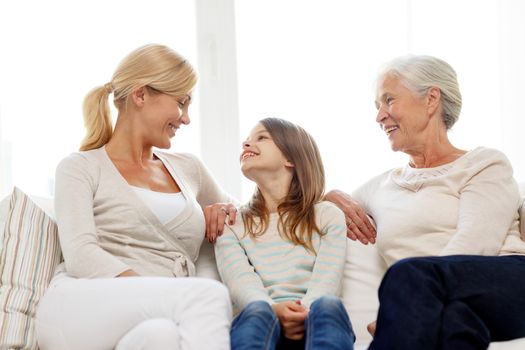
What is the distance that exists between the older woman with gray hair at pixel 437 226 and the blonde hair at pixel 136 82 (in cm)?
63

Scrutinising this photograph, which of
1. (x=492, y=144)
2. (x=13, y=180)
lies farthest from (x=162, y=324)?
(x=492, y=144)

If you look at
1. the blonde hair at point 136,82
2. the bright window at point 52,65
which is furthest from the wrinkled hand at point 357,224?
the bright window at point 52,65

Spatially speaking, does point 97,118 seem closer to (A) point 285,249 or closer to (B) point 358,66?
(A) point 285,249

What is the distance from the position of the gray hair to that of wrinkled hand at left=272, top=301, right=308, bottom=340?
2.65 ft

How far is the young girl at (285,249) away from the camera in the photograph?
→ 1792 millimetres

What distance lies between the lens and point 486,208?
2021mm

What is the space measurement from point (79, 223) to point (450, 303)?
3.21 feet

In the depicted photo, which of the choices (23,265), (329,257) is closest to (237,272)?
(329,257)

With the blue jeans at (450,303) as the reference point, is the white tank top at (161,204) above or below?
above

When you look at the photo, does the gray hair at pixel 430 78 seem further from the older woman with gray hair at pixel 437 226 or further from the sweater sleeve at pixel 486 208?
the sweater sleeve at pixel 486 208

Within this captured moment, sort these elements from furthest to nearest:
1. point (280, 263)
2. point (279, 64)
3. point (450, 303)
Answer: point (279, 64), point (280, 263), point (450, 303)

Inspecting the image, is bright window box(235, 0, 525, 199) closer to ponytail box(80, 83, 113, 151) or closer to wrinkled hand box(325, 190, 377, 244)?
wrinkled hand box(325, 190, 377, 244)

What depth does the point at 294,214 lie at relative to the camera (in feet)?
7.31

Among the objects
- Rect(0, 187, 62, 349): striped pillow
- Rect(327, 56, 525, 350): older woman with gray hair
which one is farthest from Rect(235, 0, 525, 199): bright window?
Rect(0, 187, 62, 349): striped pillow
